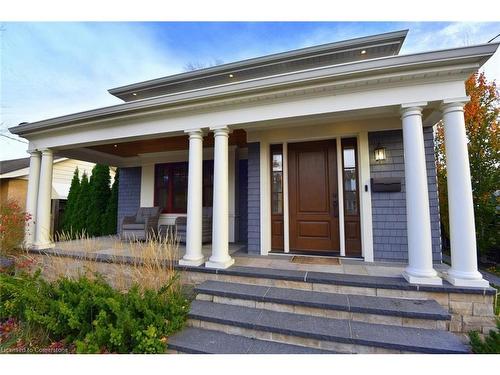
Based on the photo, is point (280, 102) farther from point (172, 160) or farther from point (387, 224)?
point (172, 160)

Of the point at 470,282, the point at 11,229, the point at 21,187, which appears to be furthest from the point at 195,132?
the point at 21,187

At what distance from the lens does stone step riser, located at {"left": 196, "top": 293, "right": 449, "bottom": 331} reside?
2463 millimetres

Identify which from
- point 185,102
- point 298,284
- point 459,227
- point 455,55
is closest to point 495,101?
point 455,55

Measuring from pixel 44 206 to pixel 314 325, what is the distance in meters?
5.89

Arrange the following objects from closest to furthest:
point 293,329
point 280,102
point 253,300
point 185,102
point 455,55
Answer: point 293,329 < point 455,55 < point 253,300 < point 280,102 < point 185,102

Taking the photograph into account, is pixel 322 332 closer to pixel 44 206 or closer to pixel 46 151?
pixel 44 206

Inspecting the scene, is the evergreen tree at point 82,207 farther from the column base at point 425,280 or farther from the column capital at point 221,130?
the column base at point 425,280

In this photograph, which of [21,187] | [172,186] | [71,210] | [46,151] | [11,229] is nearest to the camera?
[11,229]

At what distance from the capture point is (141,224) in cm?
604

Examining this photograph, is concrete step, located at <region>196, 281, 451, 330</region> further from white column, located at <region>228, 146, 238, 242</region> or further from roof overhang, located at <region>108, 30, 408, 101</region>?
roof overhang, located at <region>108, 30, 408, 101</region>

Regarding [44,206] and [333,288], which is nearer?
[333,288]

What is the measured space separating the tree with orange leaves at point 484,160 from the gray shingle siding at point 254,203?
222 inches
